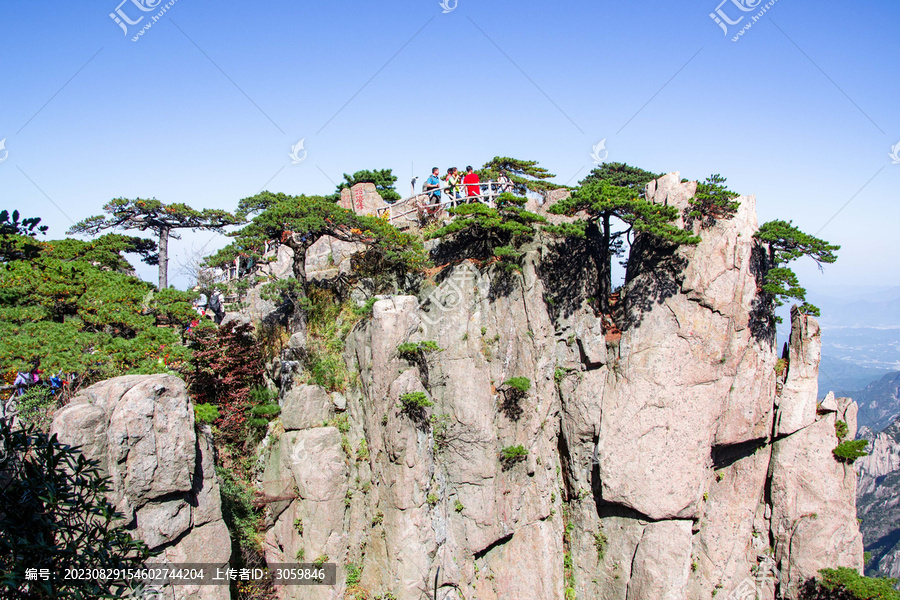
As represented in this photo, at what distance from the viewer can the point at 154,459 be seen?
46.4ft

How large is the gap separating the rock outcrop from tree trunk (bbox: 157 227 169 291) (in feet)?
43.8

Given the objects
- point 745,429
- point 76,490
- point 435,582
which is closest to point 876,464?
point 745,429

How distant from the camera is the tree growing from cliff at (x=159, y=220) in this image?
24969 millimetres

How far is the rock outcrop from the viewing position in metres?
13.4

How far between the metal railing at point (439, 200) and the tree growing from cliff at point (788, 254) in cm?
1095

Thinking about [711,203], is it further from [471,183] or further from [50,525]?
[50,525]

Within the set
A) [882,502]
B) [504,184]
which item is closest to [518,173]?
[504,184]

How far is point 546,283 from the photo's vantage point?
21.7 meters

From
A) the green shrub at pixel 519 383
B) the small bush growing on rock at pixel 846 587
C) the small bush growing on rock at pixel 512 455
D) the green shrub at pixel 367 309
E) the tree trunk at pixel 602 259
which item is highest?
the tree trunk at pixel 602 259

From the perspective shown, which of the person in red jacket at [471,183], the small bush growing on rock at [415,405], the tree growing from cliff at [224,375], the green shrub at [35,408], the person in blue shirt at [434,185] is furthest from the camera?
the person in blue shirt at [434,185]

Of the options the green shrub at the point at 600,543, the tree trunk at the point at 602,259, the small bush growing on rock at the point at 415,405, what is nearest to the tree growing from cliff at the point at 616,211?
the tree trunk at the point at 602,259

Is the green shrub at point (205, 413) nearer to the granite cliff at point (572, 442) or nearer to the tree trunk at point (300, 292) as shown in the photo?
the granite cliff at point (572, 442)

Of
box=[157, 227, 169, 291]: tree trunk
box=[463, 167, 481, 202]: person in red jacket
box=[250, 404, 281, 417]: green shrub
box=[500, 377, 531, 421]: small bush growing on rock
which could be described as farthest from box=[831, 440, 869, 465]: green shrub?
box=[157, 227, 169, 291]: tree trunk

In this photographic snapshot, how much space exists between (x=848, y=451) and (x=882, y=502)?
422ft
